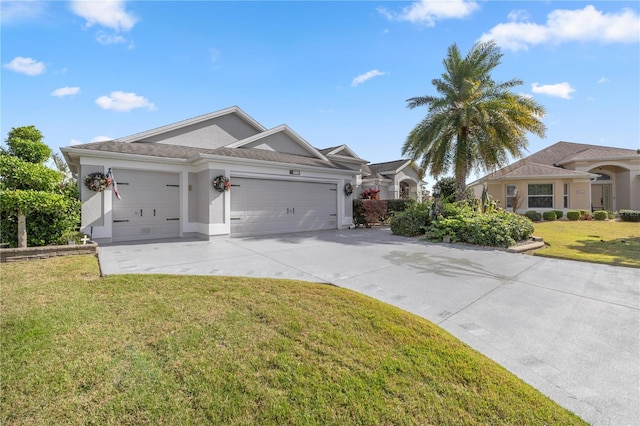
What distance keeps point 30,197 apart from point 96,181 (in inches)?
79.8

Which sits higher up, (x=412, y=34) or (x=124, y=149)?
(x=412, y=34)

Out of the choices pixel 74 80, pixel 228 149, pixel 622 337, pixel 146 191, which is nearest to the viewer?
pixel 622 337

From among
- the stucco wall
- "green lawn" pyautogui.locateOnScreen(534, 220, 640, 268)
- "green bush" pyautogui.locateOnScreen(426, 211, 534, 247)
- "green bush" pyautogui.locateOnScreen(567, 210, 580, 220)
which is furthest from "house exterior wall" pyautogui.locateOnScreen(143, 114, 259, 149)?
"green bush" pyautogui.locateOnScreen(567, 210, 580, 220)

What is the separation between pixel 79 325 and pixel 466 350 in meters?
4.55

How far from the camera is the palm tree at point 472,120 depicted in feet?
38.8

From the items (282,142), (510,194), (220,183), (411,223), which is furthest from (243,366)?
(510,194)

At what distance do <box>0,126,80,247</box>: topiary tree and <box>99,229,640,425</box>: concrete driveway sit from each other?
137 centimetres

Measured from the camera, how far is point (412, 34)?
30.7ft

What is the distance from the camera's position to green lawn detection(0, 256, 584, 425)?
2.23m

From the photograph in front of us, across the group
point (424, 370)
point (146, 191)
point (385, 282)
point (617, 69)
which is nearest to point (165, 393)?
point (424, 370)

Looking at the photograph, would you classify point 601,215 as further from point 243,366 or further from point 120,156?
point 120,156

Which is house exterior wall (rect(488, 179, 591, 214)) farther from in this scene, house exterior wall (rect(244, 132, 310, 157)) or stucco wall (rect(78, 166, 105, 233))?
stucco wall (rect(78, 166, 105, 233))

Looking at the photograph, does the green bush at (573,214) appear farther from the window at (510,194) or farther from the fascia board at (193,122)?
the fascia board at (193,122)

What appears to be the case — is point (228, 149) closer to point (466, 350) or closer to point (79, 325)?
point (79, 325)
